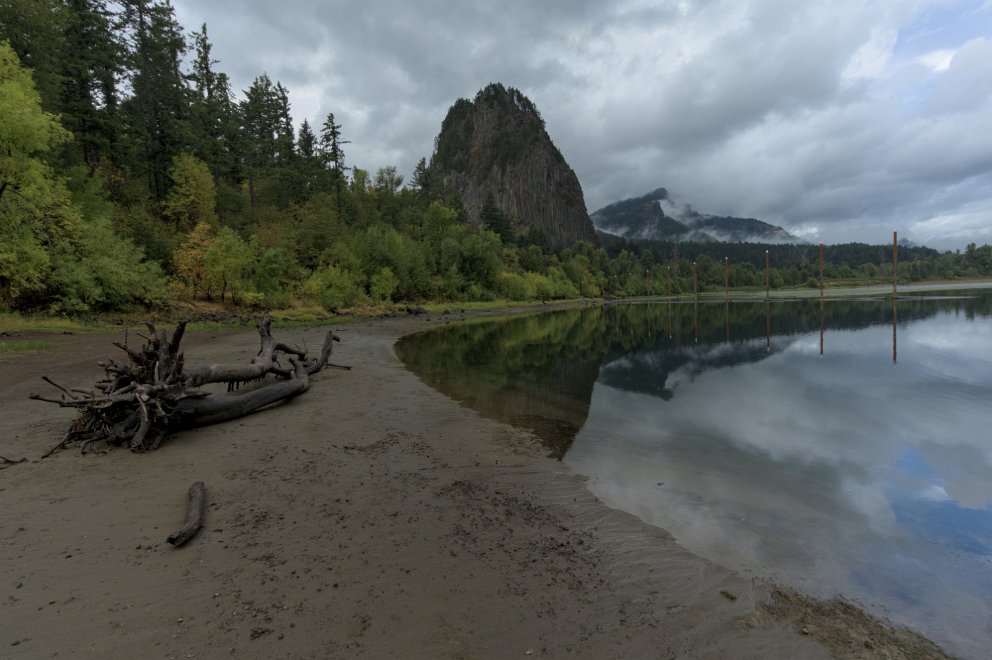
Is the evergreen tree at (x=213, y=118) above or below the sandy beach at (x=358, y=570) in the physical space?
above

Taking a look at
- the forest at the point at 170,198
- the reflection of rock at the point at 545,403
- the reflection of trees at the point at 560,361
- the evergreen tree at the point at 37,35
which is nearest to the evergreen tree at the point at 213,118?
the forest at the point at 170,198

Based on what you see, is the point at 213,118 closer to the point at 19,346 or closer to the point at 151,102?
the point at 151,102

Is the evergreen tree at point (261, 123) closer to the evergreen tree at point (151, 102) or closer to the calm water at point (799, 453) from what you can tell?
the evergreen tree at point (151, 102)

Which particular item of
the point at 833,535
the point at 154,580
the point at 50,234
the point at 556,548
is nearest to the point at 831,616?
the point at 833,535

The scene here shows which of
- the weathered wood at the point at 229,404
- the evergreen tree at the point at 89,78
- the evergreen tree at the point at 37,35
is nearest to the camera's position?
the weathered wood at the point at 229,404

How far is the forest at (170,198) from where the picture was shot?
2241 centimetres

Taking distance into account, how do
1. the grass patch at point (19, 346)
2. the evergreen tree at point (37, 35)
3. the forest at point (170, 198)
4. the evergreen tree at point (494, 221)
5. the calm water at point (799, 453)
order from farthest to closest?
the evergreen tree at point (494, 221) < the evergreen tree at point (37, 35) < the forest at point (170, 198) < the grass patch at point (19, 346) < the calm water at point (799, 453)

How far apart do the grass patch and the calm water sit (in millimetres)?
14258

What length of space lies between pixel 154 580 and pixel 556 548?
13.5 ft

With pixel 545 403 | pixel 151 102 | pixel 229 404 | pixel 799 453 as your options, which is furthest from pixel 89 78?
pixel 799 453

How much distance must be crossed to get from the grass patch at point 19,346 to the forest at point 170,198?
17.9 feet

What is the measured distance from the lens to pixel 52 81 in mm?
31125

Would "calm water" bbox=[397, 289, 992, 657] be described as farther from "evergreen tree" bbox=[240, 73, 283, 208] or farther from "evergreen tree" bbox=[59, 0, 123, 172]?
"evergreen tree" bbox=[240, 73, 283, 208]

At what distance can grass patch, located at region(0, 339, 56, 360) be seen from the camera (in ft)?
52.1
